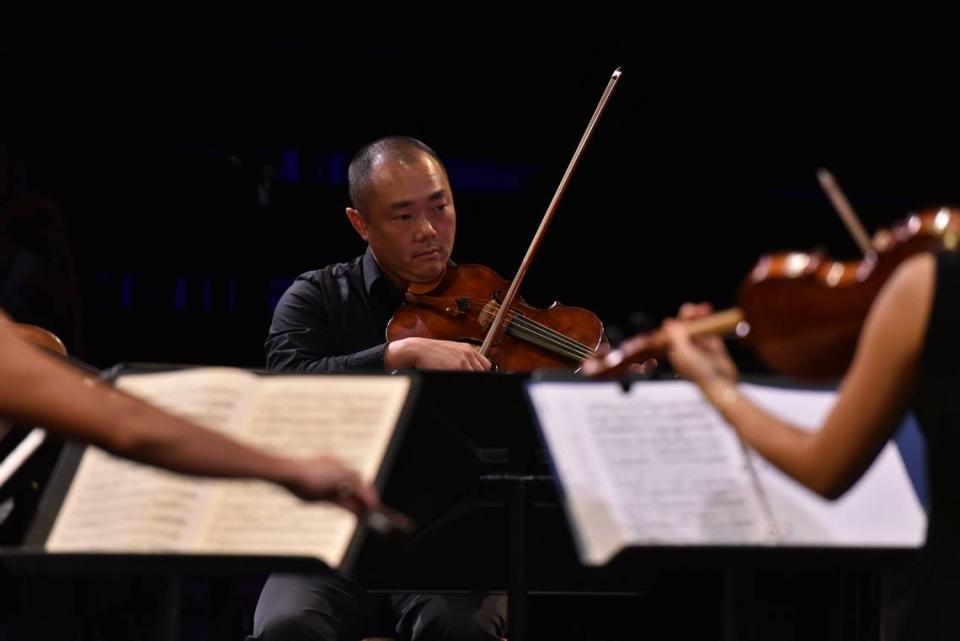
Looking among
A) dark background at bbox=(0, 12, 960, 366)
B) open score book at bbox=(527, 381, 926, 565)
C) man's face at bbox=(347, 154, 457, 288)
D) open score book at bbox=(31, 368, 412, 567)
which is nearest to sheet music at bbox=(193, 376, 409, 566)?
open score book at bbox=(31, 368, 412, 567)

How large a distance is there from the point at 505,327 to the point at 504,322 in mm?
13

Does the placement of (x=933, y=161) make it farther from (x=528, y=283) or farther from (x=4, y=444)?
(x=4, y=444)

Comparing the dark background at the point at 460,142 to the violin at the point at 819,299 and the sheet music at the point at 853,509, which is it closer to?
the sheet music at the point at 853,509

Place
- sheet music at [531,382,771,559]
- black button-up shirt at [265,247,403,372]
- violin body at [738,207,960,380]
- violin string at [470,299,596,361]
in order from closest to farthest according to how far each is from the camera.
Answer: violin body at [738,207,960,380]
sheet music at [531,382,771,559]
violin string at [470,299,596,361]
black button-up shirt at [265,247,403,372]

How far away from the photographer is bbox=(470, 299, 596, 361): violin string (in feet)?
10.9

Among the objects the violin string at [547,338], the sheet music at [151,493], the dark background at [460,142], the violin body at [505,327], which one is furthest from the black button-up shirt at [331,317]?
the sheet music at [151,493]

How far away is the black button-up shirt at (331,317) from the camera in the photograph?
11.6 ft

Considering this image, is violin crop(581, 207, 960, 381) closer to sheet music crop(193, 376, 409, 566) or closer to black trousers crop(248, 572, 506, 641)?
sheet music crop(193, 376, 409, 566)

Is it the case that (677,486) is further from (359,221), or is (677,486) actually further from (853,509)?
(359,221)

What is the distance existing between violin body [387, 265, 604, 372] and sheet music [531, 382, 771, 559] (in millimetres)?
1110

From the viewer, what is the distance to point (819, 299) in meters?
1.92

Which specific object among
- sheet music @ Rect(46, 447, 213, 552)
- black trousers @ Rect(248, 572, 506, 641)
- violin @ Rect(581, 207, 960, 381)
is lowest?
black trousers @ Rect(248, 572, 506, 641)

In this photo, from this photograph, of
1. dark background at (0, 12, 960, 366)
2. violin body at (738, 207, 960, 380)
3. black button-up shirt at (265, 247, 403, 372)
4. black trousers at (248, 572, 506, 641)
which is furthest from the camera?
dark background at (0, 12, 960, 366)

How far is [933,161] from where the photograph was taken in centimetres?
541
